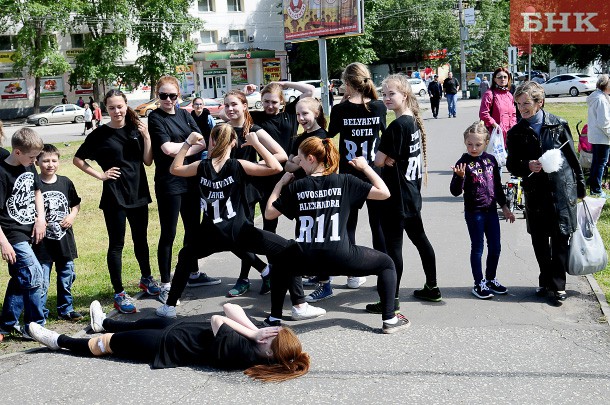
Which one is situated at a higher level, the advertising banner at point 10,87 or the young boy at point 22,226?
the advertising banner at point 10,87

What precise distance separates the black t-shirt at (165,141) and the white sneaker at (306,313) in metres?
1.68

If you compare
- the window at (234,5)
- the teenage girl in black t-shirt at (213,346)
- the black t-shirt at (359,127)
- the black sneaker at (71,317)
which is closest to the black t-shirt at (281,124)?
the black t-shirt at (359,127)

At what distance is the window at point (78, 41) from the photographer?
55.1 m

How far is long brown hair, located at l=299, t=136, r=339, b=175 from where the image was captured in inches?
211

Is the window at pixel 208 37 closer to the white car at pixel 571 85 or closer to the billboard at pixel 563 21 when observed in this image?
the billboard at pixel 563 21

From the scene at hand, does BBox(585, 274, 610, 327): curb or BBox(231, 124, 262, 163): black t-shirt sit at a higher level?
BBox(231, 124, 262, 163): black t-shirt

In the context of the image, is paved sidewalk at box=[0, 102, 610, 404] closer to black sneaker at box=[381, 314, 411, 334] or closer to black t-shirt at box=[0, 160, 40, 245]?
black sneaker at box=[381, 314, 411, 334]

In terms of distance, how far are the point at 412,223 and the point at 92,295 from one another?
3480 millimetres

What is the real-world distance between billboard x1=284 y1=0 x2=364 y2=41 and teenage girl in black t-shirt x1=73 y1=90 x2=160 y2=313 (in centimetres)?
2741

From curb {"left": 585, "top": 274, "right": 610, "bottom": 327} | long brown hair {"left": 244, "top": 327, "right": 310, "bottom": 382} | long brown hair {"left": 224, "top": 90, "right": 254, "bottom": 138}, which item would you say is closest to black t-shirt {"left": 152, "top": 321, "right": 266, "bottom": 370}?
long brown hair {"left": 244, "top": 327, "right": 310, "bottom": 382}

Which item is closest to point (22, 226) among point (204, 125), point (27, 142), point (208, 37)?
point (27, 142)

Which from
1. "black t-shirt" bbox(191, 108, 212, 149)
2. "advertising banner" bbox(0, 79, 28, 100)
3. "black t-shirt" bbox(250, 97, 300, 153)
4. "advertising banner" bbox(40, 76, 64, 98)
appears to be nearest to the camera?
"black t-shirt" bbox(250, 97, 300, 153)

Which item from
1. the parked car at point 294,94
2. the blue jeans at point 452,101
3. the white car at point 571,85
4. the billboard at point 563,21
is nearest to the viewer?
the parked car at point 294,94

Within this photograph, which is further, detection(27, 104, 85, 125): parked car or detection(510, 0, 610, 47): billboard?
detection(27, 104, 85, 125): parked car
